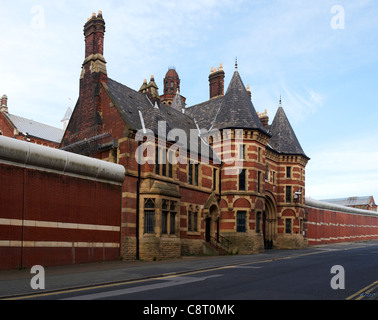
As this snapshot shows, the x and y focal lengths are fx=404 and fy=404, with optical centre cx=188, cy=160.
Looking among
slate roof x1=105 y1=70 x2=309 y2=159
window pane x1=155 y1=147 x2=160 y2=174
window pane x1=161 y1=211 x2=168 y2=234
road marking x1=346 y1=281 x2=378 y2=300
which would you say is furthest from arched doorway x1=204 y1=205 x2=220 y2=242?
road marking x1=346 y1=281 x2=378 y2=300

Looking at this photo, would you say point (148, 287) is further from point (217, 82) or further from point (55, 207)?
point (217, 82)

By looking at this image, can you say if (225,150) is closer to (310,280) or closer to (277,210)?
(277,210)

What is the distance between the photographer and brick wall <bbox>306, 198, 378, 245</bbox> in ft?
170

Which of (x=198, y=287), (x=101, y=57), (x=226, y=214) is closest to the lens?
(x=198, y=287)

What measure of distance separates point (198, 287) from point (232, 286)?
43.4 inches

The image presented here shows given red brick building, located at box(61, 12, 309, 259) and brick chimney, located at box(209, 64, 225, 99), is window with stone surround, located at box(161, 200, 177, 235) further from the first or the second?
brick chimney, located at box(209, 64, 225, 99)

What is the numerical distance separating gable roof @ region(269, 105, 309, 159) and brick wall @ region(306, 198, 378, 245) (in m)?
9.32

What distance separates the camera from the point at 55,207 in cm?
2055

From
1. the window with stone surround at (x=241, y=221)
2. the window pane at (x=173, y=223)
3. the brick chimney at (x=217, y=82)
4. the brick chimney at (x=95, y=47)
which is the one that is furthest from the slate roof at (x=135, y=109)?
the brick chimney at (x=217, y=82)

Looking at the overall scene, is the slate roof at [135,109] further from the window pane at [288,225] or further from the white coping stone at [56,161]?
the window pane at [288,225]
